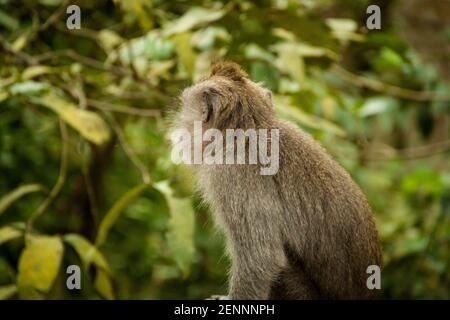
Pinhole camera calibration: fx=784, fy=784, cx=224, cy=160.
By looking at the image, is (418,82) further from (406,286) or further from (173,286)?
(173,286)

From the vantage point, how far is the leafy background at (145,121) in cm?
500

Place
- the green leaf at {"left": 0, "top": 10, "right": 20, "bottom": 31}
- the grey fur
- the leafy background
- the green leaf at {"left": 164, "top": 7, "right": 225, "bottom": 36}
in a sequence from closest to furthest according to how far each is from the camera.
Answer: the grey fur
the leafy background
the green leaf at {"left": 164, "top": 7, "right": 225, "bottom": 36}
the green leaf at {"left": 0, "top": 10, "right": 20, "bottom": 31}

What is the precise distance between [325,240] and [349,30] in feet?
8.05

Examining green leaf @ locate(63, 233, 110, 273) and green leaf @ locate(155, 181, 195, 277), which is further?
green leaf @ locate(63, 233, 110, 273)

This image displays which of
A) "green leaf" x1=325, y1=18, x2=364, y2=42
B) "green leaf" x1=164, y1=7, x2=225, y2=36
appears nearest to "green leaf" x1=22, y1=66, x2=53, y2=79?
"green leaf" x1=164, y1=7, x2=225, y2=36

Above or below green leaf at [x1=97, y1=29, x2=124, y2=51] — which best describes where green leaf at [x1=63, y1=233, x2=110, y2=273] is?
below

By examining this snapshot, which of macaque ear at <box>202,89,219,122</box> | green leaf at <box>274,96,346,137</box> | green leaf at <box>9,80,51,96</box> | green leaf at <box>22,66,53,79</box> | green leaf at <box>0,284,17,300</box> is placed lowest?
green leaf at <box>0,284,17,300</box>

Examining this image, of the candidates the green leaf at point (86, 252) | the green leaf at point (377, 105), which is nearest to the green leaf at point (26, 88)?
the green leaf at point (86, 252)

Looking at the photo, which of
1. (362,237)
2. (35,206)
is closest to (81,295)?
(35,206)

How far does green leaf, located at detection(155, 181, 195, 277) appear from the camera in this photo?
4.59 metres

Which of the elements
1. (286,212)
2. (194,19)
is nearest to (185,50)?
(194,19)

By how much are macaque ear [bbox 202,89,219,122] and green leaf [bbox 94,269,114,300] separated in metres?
1.30

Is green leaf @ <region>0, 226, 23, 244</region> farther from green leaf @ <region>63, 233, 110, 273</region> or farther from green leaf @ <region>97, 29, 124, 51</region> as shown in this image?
green leaf @ <region>97, 29, 124, 51</region>

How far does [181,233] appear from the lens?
467 cm
